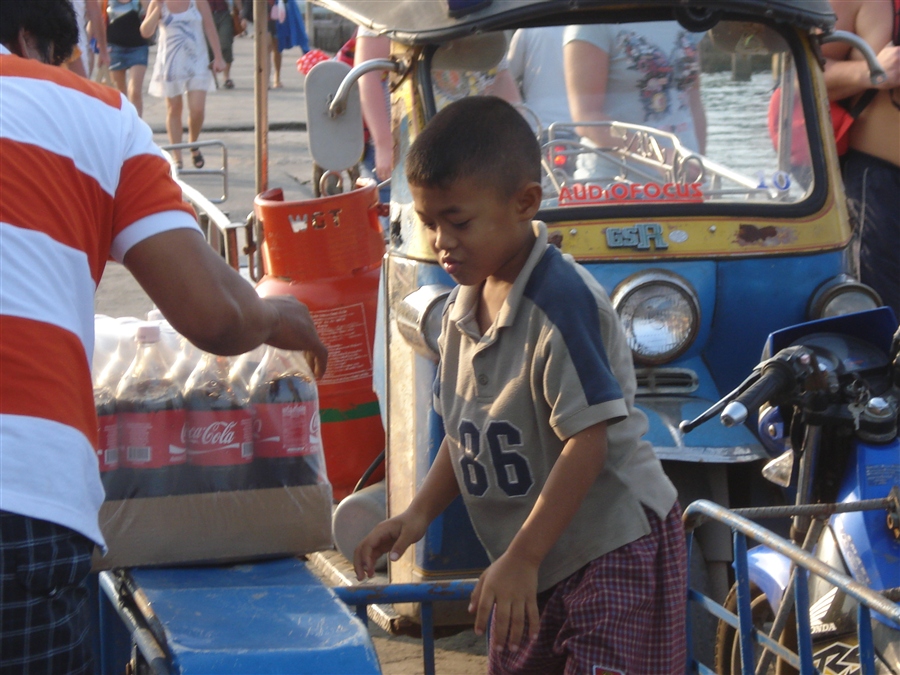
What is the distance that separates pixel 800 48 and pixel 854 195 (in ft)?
3.73

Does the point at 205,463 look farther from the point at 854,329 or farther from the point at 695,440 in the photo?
the point at 854,329

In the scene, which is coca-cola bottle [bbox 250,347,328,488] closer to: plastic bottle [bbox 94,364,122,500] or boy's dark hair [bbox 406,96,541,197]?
plastic bottle [bbox 94,364,122,500]

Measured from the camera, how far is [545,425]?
7.29 feet

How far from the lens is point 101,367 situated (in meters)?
2.46

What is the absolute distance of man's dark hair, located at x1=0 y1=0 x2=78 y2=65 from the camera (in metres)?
2.02

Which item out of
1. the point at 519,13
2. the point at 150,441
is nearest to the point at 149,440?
the point at 150,441

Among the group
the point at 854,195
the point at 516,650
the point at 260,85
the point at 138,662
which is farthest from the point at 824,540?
the point at 260,85

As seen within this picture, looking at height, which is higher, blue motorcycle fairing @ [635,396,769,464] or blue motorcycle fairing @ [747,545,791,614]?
blue motorcycle fairing @ [635,396,769,464]

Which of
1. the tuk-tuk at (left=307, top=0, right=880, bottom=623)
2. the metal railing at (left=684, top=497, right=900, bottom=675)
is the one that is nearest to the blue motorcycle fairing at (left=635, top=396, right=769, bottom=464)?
the tuk-tuk at (left=307, top=0, right=880, bottom=623)

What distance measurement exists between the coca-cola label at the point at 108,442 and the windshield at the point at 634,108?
5.36 ft

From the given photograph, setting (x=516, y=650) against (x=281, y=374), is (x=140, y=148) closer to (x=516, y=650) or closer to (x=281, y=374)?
(x=281, y=374)

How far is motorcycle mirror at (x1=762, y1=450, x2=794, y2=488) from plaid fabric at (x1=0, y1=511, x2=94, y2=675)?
1655mm

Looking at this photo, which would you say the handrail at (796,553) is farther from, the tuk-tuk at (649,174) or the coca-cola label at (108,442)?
the coca-cola label at (108,442)

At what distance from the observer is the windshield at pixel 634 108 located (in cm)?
360
